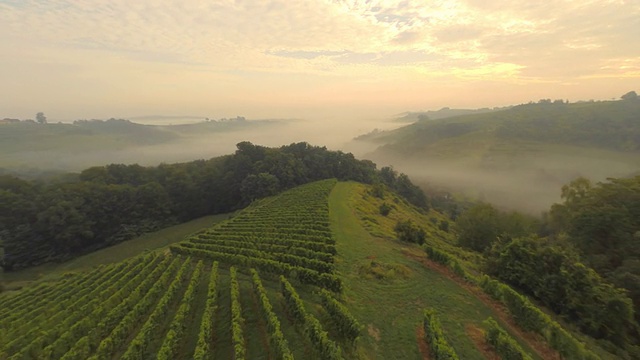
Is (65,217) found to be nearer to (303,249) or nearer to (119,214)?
(119,214)

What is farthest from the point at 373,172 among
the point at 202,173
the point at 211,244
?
the point at 211,244

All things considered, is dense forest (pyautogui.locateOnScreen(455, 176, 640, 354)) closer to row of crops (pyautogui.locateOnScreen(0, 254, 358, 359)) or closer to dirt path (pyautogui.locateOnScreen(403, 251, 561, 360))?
dirt path (pyautogui.locateOnScreen(403, 251, 561, 360))

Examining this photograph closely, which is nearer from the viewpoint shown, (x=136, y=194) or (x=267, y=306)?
(x=267, y=306)

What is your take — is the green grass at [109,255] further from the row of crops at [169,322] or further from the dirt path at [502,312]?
the dirt path at [502,312]

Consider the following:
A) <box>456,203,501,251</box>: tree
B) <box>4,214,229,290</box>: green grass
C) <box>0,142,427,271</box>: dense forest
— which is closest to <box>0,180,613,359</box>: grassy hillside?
<box>456,203,501,251</box>: tree

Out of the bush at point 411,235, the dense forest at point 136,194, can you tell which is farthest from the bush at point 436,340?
the dense forest at point 136,194

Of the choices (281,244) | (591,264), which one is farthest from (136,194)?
(591,264)

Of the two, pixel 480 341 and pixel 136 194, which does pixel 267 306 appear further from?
pixel 136 194

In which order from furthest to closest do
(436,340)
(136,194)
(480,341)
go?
(136,194) → (480,341) → (436,340)
